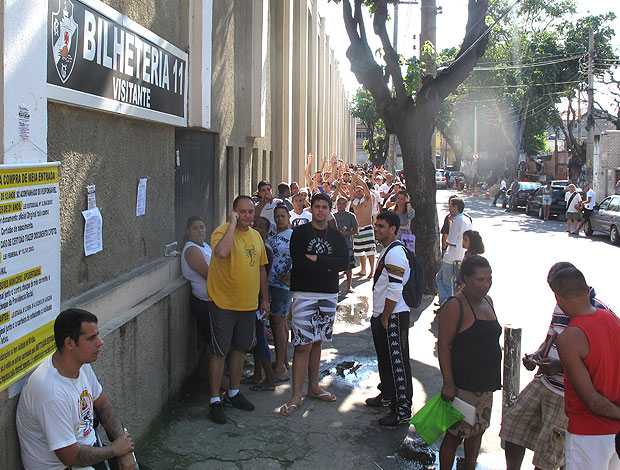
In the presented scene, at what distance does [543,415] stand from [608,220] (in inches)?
687

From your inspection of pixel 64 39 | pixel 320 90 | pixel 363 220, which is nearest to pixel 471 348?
pixel 64 39

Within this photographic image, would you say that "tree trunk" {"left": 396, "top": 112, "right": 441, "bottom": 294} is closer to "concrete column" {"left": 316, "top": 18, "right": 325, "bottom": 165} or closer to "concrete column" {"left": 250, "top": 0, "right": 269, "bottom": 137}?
"concrete column" {"left": 250, "top": 0, "right": 269, "bottom": 137}

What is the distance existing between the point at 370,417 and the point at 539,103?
47.4m

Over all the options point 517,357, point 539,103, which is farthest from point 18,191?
point 539,103

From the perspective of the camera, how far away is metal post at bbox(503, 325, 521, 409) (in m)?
5.95

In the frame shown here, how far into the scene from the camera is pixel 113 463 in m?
3.75

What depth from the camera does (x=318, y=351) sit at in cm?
628

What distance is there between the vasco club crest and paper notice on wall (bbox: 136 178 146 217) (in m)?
1.70

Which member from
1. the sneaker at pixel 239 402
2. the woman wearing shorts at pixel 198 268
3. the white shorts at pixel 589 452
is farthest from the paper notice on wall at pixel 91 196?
the white shorts at pixel 589 452

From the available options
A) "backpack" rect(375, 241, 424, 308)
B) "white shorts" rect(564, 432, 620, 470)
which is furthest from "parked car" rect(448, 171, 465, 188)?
"white shorts" rect(564, 432, 620, 470)

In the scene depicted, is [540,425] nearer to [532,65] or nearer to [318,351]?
[318,351]

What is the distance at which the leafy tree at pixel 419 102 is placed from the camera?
11367 millimetres

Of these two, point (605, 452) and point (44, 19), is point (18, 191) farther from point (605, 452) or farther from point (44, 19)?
point (605, 452)

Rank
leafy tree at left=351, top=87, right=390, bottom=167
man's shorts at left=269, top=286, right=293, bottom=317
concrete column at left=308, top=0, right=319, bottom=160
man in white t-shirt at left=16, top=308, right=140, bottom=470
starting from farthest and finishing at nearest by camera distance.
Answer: leafy tree at left=351, top=87, right=390, bottom=167 < concrete column at left=308, top=0, right=319, bottom=160 < man's shorts at left=269, top=286, right=293, bottom=317 < man in white t-shirt at left=16, top=308, right=140, bottom=470
